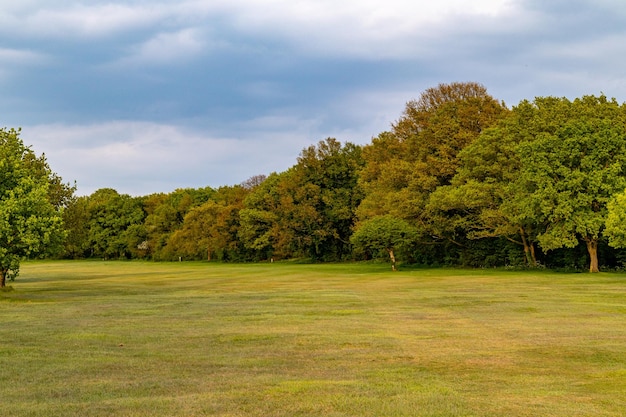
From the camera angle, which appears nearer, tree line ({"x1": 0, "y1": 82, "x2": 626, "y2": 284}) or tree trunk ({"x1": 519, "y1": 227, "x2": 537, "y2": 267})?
tree line ({"x1": 0, "y1": 82, "x2": 626, "y2": 284})

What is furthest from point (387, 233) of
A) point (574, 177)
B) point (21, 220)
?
point (21, 220)

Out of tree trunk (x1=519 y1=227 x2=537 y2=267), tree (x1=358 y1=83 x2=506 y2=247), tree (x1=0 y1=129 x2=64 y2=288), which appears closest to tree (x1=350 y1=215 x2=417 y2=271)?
tree (x1=358 y1=83 x2=506 y2=247)

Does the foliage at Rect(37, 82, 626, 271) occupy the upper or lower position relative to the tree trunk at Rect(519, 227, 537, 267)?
upper

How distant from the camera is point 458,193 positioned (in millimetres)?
56875

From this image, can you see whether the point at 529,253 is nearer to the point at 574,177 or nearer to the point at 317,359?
the point at 574,177

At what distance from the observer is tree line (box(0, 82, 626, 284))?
50.5m

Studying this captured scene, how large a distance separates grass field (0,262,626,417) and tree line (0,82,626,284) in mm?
18885

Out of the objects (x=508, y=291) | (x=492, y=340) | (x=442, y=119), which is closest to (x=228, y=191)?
(x=442, y=119)

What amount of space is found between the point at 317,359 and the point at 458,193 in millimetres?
44664

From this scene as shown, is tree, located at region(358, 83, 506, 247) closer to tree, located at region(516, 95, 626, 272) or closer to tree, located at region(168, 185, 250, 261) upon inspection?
tree, located at region(516, 95, 626, 272)

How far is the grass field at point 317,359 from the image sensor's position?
9938mm

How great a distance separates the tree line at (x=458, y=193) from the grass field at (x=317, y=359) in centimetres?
1888

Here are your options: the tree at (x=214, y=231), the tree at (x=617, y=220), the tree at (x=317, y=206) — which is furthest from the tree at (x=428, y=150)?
the tree at (x=214, y=231)

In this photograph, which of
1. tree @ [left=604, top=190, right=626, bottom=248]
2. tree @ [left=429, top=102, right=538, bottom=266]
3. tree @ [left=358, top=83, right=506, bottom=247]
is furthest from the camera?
tree @ [left=358, top=83, right=506, bottom=247]
